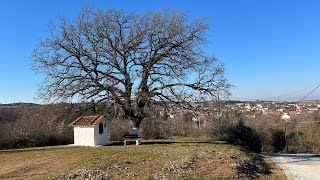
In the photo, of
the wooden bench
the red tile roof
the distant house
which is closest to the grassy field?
the distant house

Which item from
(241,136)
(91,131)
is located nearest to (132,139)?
(91,131)

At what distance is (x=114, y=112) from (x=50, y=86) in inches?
166

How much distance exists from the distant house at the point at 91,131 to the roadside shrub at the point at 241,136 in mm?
10458

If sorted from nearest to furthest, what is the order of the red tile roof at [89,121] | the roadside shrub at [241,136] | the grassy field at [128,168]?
the grassy field at [128,168] < the red tile roof at [89,121] < the roadside shrub at [241,136]

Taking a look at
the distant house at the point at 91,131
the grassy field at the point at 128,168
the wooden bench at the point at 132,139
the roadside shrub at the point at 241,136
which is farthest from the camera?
the roadside shrub at the point at 241,136

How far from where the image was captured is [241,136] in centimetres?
2680

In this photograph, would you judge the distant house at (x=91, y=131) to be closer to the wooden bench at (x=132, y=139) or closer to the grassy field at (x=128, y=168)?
the wooden bench at (x=132, y=139)

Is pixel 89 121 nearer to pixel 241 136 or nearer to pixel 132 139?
pixel 132 139

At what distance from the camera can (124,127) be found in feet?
86.3

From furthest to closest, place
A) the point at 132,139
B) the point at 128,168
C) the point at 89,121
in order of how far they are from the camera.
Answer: the point at 132,139 → the point at 89,121 → the point at 128,168

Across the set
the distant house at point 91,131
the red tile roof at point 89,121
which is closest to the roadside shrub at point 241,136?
the distant house at point 91,131

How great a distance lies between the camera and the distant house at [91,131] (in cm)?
1973

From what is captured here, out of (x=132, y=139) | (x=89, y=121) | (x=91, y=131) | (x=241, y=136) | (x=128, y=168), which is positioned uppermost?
(x=89, y=121)

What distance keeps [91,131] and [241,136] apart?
41.5 feet
